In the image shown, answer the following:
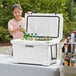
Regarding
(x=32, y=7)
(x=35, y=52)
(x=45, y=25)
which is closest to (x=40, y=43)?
(x=35, y=52)

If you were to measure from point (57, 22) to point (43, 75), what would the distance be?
0.67 m

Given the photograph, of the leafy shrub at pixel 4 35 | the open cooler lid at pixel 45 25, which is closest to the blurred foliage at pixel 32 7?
the leafy shrub at pixel 4 35

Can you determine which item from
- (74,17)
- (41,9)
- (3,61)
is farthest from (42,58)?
(74,17)

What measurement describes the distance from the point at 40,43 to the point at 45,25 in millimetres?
355

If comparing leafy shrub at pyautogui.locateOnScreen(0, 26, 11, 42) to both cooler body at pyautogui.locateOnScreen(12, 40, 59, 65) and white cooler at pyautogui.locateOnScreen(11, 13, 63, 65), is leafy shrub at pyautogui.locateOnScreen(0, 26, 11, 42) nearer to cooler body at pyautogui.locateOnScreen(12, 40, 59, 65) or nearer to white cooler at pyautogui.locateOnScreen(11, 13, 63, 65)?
white cooler at pyautogui.locateOnScreen(11, 13, 63, 65)

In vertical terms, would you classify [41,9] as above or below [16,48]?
above

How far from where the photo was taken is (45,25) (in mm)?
3885

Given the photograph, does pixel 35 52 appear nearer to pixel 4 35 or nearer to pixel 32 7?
pixel 4 35

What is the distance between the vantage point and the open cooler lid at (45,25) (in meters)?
3.83

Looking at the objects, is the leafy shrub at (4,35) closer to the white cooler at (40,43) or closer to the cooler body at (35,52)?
the white cooler at (40,43)

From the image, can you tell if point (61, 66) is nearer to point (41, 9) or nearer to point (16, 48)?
point (16, 48)

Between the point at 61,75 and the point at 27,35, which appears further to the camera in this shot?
the point at 27,35

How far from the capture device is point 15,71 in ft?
12.5

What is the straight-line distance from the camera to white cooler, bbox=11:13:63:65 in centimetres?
362
